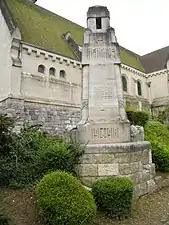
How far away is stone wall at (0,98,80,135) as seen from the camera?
15945 mm

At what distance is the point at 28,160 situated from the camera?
6.88 metres

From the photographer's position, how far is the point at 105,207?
5.34m

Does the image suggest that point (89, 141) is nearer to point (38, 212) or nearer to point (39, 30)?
point (38, 212)

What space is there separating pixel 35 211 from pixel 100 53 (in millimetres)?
5156

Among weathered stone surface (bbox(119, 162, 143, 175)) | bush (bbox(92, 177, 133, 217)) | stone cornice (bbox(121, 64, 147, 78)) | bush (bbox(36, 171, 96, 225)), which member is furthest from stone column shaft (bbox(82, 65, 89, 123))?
stone cornice (bbox(121, 64, 147, 78))

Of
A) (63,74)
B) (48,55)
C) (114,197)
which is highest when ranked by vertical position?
(48,55)

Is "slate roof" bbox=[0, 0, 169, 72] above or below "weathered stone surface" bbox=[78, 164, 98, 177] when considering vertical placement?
above

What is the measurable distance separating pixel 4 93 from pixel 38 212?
42.6 feet

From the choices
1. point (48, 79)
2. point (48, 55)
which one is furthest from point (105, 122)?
point (48, 55)

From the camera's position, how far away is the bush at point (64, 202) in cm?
433

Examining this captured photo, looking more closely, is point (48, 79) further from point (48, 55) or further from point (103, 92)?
point (103, 92)

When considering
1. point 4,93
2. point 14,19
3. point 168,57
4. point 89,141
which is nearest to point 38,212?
point 89,141

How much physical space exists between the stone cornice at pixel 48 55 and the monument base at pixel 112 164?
42.6 feet

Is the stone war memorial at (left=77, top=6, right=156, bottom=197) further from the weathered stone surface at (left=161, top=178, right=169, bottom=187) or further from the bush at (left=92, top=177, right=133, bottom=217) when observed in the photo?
the bush at (left=92, top=177, right=133, bottom=217)
